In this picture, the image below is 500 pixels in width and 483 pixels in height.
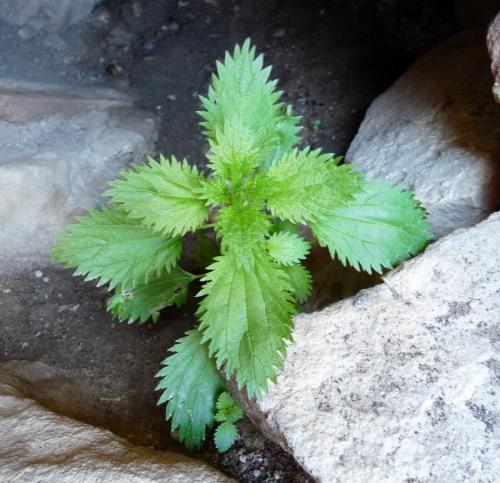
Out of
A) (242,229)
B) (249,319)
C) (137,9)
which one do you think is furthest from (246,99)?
(137,9)

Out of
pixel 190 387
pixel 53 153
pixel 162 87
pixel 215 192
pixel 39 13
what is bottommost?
pixel 190 387

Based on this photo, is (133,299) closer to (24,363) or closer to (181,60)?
(24,363)

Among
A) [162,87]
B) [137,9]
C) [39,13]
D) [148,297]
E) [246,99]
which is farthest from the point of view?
[137,9]

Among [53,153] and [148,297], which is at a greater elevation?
[53,153]

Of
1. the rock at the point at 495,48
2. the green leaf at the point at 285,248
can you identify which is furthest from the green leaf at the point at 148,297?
the rock at the point at 495,48

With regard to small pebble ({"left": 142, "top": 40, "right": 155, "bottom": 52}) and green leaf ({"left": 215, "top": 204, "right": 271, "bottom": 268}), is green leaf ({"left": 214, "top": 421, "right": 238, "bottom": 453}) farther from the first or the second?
small pebble ({"left": 142, "top": 40, "right": 155, "bottom": 52})

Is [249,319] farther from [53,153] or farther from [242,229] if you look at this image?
[53,153]

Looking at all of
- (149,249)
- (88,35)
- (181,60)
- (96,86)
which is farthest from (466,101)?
(88,35)

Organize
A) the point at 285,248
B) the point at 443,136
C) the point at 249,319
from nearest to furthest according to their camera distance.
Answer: the point at 249,319, the point at 285,248, the point at 443,136
